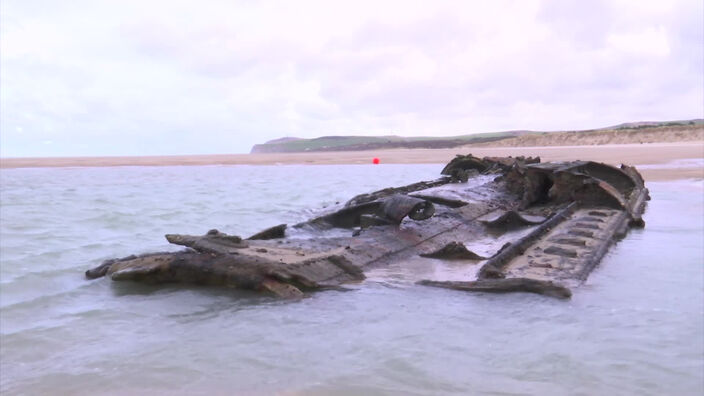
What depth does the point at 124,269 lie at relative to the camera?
5328mm

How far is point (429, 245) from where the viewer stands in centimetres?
650

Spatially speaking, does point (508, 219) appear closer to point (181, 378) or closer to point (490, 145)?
point (181, 378)

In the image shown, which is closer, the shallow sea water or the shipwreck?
the shallow sea water

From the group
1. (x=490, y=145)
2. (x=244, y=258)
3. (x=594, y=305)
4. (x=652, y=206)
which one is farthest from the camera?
(x=490, y=145)

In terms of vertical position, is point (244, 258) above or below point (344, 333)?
above

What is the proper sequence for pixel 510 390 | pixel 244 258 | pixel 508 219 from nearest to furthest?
pixel 510 390 < pixel 244 258 < pixel 508 219

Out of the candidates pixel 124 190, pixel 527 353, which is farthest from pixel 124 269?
pixel 124 190

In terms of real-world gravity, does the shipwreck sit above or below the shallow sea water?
above

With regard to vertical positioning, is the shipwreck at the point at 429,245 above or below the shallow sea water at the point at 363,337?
above

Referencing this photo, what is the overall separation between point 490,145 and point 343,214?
5781 centimetres

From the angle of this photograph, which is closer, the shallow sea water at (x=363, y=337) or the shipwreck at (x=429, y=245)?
the shallow sea water at (x=363, y=337)

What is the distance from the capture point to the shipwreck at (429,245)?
476cm

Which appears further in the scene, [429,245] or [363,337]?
[429,245]

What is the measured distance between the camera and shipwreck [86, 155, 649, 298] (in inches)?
187
